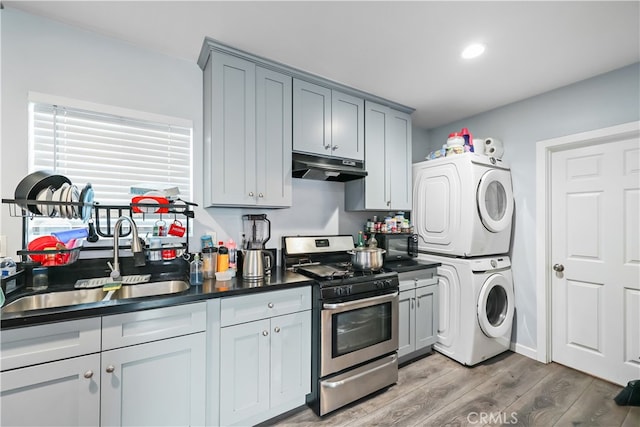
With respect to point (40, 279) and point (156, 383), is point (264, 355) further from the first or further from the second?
point (40, 279)

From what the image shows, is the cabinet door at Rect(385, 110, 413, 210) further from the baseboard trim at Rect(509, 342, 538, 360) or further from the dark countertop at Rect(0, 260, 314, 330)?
the baseboard trim at Rect(509, 342, 538, 360)

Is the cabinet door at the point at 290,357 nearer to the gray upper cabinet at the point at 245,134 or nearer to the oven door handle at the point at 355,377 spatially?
the oven door handle at the point at 355,377

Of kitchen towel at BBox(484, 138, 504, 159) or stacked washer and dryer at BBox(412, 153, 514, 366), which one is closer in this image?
stacked washer and dryer at BBox(412, 153, 514, 366)

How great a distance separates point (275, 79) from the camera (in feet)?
6.92

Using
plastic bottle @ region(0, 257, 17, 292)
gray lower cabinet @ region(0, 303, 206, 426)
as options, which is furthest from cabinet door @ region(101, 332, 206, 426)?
plastic bottle @ region(0, 257, 17, 292)

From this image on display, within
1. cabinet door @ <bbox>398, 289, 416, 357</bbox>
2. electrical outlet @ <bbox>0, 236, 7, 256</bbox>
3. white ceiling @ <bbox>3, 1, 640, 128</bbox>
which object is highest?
white ceiling @ <bbox>3, 1, 640, 128</bbox>

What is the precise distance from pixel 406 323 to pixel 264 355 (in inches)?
55.0

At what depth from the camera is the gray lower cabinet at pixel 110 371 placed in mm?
1106

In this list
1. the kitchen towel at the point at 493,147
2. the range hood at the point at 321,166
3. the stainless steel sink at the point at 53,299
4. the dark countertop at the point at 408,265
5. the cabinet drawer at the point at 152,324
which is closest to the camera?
the cabinet drawer at the point at 152,324

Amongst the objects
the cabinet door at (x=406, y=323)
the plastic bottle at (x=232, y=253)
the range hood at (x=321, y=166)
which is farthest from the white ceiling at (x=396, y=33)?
the cabinet door at (x=406, y=323)

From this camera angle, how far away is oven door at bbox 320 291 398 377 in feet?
5.96

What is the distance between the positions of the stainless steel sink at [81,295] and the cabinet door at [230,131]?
0.64m

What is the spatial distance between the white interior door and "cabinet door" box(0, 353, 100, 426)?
358 cm

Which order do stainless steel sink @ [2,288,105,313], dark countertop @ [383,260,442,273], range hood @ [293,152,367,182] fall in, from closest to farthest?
stainless steel sink @ [2,288,105,313], range hood @ [293,152,367,182], dark countertop @ [383,260,442,273]
